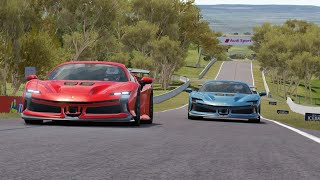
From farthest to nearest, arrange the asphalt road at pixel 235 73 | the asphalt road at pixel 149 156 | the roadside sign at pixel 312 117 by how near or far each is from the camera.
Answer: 1. the asphalt road at pixel 235 73
2. the roadside sign at pixel 312 117
3. the asphalt road at pixel 149 156

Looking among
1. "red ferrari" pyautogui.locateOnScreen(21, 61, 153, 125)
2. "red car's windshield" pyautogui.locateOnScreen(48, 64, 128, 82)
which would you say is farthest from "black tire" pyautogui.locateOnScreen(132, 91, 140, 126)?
"red car's windshield" pyautogui.locateOnScreen(48, 64, 128, 82)

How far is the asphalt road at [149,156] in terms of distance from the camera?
20.2 feet

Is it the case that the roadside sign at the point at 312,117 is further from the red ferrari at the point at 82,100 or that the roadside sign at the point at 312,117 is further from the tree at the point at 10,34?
the tree at the point at 10,34

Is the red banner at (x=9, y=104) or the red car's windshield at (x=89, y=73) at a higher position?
the red car's windshield at (x=89, y=73)

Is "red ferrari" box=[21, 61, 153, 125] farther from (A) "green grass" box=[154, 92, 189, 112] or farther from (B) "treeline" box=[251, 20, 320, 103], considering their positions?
(B) "treeline" box=[251, 20, 320, 103]

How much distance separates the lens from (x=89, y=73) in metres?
14.3

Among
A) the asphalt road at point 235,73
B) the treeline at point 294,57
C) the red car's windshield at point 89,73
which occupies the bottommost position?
the asphalt road at point 235,73

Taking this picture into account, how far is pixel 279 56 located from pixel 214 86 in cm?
8557

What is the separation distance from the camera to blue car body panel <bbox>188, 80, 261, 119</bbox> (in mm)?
18578

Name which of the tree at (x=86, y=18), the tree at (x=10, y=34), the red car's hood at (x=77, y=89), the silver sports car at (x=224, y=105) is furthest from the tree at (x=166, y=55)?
the red car's hood at (x=77, y=89)

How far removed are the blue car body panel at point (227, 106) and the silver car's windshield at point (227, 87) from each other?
1.13 meters

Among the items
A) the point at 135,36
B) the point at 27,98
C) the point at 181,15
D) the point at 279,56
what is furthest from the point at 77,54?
the point at 27,98

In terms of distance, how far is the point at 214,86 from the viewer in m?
20.6

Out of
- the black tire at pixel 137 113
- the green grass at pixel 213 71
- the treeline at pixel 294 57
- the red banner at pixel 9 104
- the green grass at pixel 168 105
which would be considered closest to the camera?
the black tire at pixel 137 113
